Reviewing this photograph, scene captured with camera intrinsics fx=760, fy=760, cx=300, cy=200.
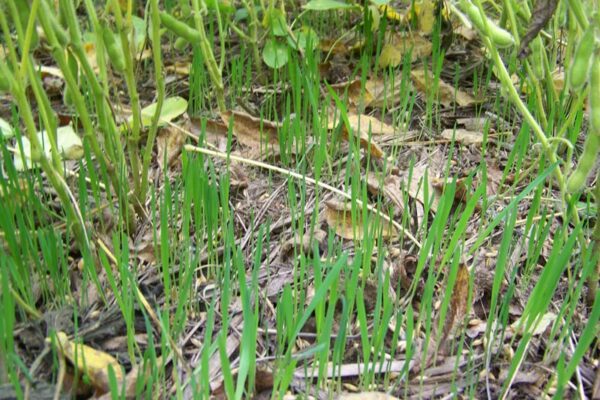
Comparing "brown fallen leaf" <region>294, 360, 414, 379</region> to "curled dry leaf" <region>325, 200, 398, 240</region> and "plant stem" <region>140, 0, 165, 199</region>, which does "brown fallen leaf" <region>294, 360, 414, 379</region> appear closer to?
"curled dry leaf" <region>325, 200, 398, 240</region>

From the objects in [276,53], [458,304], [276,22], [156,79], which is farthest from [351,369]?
[276,22]

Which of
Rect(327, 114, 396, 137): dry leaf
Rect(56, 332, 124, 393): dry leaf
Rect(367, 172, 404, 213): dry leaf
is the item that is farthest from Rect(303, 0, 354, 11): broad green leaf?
Rect(56, 332, 124, 393): dry leaf

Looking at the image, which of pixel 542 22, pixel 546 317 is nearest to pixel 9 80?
pixel 542 22

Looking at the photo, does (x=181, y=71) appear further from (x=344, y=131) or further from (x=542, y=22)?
(x=542, y=22)

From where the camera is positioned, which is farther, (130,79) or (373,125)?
(373,125)

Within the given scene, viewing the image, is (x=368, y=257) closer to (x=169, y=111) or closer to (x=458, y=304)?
(x=458, y=304)
